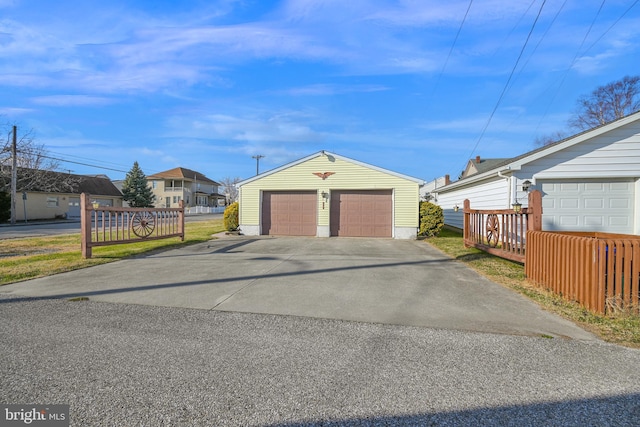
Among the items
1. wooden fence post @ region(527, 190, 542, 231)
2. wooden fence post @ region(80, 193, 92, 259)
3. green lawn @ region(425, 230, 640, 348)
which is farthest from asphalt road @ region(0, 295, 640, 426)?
wooden fence post @ region(80, 193, 92, 259)

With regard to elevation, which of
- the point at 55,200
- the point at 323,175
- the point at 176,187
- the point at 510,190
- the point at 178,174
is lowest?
the point at 510,190

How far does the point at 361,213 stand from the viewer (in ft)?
46.2

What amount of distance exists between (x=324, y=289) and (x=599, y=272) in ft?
12.1

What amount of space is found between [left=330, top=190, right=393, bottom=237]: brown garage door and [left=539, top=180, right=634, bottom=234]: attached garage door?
5.81m

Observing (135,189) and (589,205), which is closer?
(589,205)

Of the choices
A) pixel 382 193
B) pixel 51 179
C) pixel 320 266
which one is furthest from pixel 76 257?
pixel 51 179

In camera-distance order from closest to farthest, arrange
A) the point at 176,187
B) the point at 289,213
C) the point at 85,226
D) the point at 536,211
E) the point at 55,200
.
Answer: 1. the point at 536,211
2. the point at 85,226
3. the point at 289,213
4. the point at 55,200
5. the point at 176,187

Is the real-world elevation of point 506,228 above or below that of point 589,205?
below

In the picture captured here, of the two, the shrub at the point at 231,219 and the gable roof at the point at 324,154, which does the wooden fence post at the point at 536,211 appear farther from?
the shrub at the point at 231,219

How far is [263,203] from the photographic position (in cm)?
1469

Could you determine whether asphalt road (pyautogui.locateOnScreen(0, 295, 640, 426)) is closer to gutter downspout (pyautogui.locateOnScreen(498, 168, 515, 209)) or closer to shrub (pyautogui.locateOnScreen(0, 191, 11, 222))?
gutter downspout (pyautogui.locateOnScreen(498, 168, 515, 209))

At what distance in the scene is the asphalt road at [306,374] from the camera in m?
2.11

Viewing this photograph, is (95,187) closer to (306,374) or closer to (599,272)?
(306,374)

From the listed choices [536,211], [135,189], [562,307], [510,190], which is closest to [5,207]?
[135,189]
